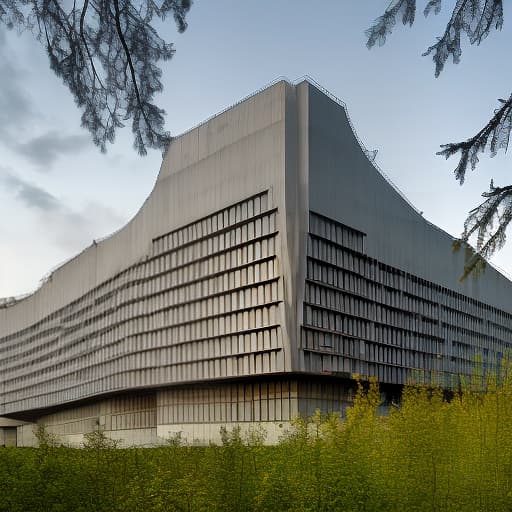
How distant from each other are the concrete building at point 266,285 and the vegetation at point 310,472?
67.2 feet

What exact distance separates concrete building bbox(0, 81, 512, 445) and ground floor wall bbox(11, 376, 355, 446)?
12cm

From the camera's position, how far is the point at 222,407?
47250 millimetres

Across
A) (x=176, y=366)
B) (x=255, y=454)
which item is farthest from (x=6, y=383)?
(x=255, y=454)

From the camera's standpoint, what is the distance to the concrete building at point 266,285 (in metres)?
42.6

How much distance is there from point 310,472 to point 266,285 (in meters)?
28.6

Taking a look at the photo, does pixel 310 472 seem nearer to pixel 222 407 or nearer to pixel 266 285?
pixel 266 285

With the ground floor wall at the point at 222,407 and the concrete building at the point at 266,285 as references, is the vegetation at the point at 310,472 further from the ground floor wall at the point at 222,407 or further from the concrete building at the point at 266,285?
the concrete building at the point at 266,285

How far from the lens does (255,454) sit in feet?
56.2

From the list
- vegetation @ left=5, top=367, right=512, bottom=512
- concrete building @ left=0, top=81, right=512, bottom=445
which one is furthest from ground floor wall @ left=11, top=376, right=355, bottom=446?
vegetation @ left=5, top=367, right=512, bottom=512

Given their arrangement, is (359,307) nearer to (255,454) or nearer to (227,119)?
(227,119)

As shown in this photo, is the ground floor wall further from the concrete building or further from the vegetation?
the vegetation

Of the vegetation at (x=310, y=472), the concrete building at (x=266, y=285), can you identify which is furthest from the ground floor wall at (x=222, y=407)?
the vegetation at (x=310, y=472)

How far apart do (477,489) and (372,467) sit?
2.35 metres

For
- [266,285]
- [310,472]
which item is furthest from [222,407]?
[310,472]
